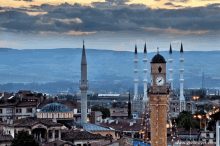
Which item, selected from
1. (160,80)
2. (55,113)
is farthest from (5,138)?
(55,113)

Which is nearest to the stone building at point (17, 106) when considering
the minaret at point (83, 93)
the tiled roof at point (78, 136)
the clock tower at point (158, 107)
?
the minaret at point (83, 93)

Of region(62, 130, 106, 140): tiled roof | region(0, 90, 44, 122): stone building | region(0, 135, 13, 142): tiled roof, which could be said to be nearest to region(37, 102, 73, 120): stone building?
region(0, 90, 44, 122): stone building

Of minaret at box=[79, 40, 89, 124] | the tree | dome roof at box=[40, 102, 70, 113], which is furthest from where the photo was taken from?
Result: minaret at box=[79, 40, 89, 124]

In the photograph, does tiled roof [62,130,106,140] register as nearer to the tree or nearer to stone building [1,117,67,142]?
stone building [1,117,67,142]

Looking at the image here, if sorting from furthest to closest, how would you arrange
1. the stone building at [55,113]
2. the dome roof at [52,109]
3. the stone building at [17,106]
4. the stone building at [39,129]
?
the stone building at [17,106], the dome roof at [52,109], the stone building at [55,113], the stone building at [39,129]

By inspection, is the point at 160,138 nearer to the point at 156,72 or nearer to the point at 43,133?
the point at 156,72

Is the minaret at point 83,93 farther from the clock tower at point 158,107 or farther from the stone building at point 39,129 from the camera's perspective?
the clock tower at point 158,107

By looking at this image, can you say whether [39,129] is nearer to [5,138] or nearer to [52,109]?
[5,138]

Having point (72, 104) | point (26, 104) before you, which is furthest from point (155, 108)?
point (72, 104)

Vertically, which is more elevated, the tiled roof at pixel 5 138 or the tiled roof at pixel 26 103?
the tiled roof at pixel 26 103

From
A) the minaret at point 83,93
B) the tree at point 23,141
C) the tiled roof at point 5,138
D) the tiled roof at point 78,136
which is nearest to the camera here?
the tree at point 23,141

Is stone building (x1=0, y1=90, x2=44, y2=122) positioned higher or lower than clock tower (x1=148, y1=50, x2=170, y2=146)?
lower

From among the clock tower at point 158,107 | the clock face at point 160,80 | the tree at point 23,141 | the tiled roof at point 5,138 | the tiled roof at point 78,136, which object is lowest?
the tiled roof at point 78,136
